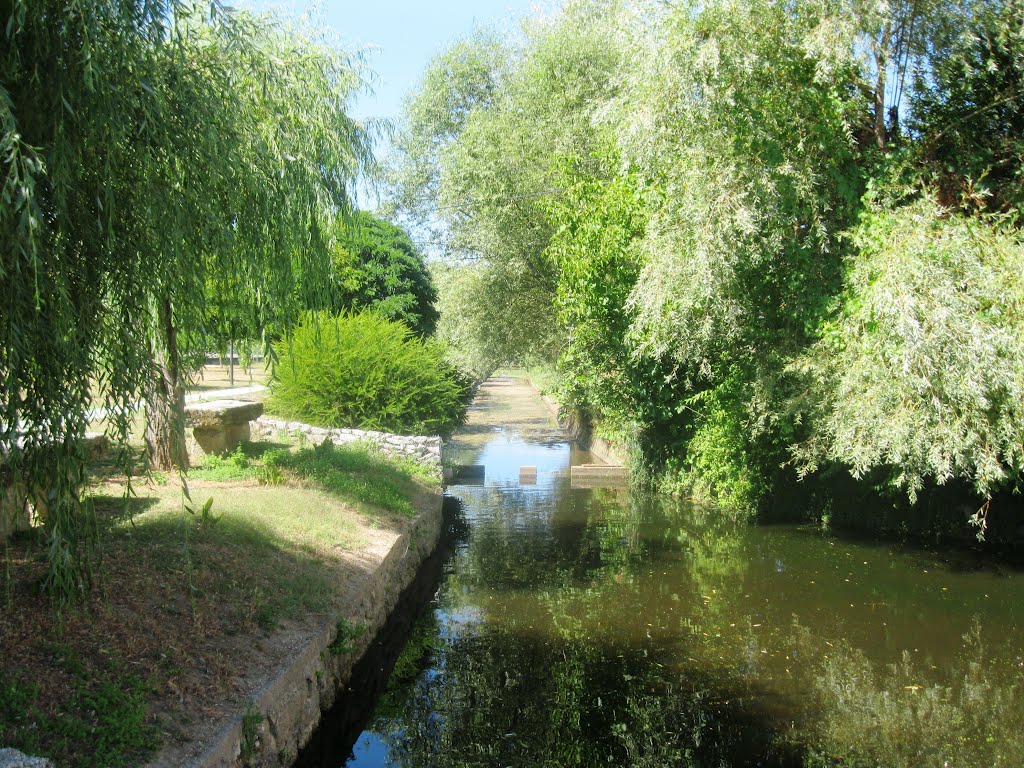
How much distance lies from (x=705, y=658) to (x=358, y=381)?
9.45 meters

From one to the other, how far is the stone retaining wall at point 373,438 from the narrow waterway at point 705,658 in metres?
2.57

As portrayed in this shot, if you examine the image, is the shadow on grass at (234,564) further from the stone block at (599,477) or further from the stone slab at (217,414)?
the stone block at (599,477)

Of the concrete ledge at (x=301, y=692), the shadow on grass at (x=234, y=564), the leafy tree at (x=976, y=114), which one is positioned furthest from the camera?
the leafy tree at (x=976, y=114)

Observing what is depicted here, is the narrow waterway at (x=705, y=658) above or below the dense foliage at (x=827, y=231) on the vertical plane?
below

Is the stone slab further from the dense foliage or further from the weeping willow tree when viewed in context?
the dense foliage

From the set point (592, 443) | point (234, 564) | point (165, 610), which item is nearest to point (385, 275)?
point (592, 443)

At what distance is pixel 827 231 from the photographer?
1124 cm

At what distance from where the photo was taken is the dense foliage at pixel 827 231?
8.91 meters

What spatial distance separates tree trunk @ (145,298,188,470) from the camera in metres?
5.09

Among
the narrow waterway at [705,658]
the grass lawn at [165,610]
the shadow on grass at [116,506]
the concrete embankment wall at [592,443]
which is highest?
the shadow on grass at [116,506]

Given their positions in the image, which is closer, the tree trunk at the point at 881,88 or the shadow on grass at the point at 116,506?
the shadow on grass at the point at 116,506

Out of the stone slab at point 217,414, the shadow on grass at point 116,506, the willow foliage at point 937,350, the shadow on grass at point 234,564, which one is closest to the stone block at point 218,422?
the stone slab at point 217,414

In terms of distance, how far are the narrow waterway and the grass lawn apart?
126cm

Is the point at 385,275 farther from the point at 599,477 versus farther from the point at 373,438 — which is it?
the point at 373,438
